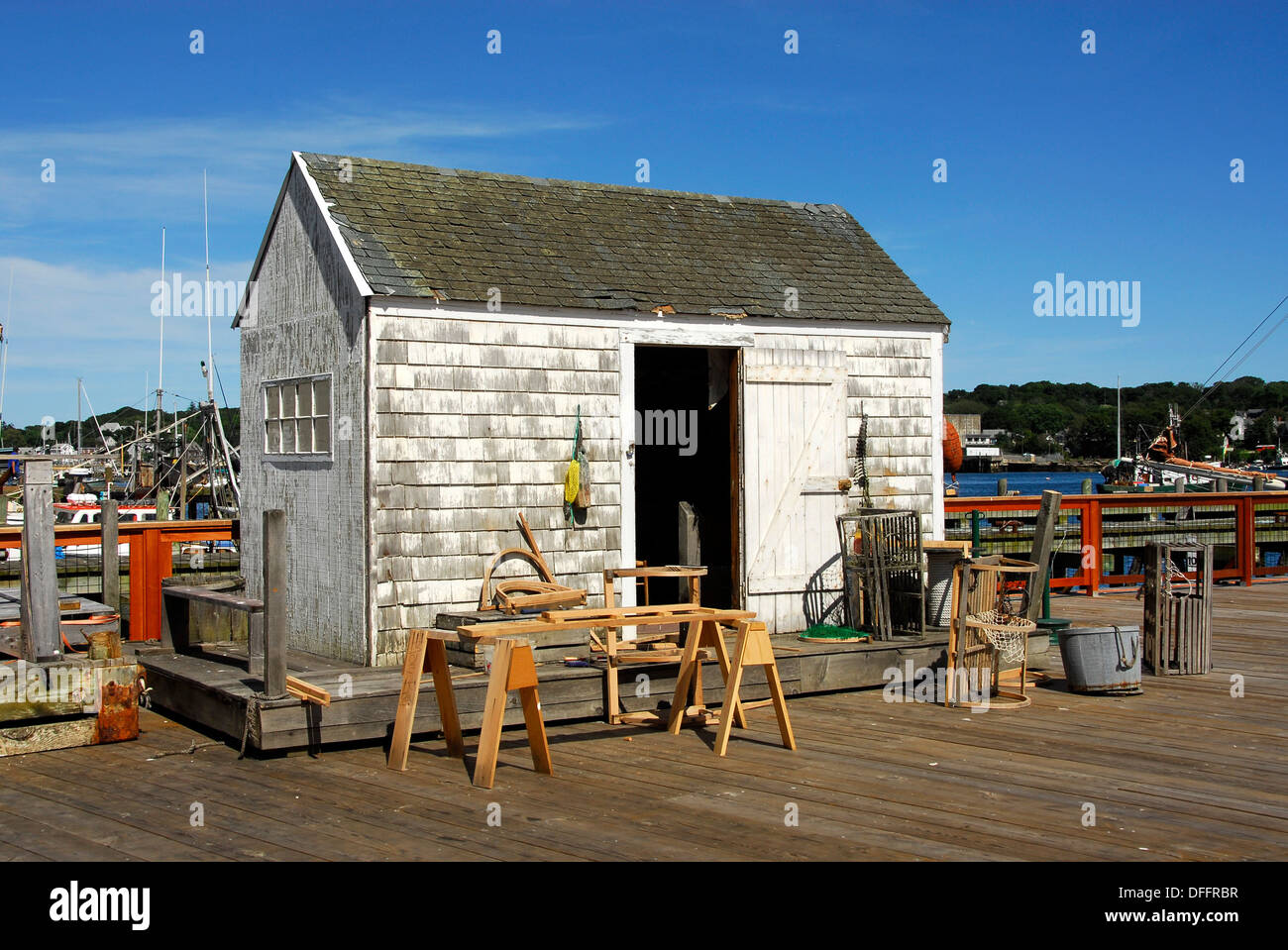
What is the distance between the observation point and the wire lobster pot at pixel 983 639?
837cm

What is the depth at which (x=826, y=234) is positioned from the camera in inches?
466

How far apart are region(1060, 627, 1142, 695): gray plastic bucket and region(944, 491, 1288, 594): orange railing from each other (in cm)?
435

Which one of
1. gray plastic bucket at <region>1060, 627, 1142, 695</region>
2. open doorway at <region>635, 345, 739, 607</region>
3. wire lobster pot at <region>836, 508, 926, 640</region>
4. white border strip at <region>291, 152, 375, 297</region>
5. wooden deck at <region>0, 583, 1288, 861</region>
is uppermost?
white border strip at <region>291, 152, 375, 297</region>

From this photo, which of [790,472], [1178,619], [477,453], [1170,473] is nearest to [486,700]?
[477,453]

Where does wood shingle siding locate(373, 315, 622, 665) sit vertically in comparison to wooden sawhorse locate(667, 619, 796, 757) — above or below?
above

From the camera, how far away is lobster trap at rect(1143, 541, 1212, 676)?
9.38 meters

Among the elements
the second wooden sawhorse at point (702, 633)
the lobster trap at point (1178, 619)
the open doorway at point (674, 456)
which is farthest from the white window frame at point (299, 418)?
the lobster trap at point (1178, 619)

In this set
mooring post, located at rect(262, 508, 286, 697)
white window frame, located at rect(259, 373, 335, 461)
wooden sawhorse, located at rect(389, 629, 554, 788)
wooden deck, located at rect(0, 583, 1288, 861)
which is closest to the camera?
wooden deck, located at rect(0, 583, 1288, 861)

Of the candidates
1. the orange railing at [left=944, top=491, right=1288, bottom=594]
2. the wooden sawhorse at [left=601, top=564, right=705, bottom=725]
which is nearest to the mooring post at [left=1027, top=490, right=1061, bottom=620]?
the wooden sawhorse at [left=601, top=564, right=705, bottom=725]

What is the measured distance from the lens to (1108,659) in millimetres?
8641

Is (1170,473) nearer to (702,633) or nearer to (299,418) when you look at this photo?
(299,418)

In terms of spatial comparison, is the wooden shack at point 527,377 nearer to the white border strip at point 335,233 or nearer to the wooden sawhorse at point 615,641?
the white border strip at point 335,233

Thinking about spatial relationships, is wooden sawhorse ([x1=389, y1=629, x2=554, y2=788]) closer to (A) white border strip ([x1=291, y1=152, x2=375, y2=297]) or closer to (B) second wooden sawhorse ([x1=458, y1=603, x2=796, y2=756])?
(B) second wooden sawhorse ([x1=458, y1=603, x2=796, y2=756])
